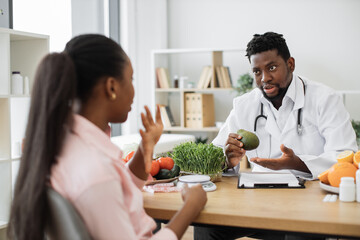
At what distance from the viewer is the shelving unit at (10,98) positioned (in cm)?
268

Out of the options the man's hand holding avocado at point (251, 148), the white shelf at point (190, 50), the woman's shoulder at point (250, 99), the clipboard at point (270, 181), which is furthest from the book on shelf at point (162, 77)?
the clipboard at point (270, 181)

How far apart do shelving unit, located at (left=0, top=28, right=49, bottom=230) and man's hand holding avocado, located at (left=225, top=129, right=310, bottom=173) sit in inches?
54.0

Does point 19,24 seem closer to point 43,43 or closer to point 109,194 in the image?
point 43,43

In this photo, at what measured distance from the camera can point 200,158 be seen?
A: 5.75 feet

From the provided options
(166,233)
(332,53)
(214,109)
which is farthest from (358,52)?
(166,233)

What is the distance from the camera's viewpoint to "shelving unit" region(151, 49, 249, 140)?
514cm

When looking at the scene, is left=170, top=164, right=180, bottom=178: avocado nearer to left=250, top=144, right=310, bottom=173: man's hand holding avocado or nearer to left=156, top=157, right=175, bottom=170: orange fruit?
left=156, top=157, right=175, bottom=170: orange fruit

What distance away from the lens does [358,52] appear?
4.95 meters

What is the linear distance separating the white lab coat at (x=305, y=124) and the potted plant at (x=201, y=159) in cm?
51

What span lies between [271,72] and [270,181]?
2.54 ft

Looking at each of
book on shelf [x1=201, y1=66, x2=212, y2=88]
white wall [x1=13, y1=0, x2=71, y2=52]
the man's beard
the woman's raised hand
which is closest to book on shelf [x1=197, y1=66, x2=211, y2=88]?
book on shelf [x1=201, y1=66, x2=212, y2=88]

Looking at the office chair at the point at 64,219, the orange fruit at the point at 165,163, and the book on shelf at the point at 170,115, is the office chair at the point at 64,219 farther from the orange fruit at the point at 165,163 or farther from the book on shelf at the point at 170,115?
the book on shelf at the point at 170,115

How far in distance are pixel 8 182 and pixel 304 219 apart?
2189 millimetres

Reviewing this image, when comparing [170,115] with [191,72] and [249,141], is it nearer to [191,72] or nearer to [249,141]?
[191,72]
